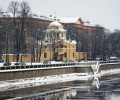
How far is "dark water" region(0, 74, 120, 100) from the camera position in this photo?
57875mm

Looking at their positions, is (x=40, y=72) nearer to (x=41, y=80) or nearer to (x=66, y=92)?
(x=41, y=80)

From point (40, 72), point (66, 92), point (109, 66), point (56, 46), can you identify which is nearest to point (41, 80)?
point (40, 72)

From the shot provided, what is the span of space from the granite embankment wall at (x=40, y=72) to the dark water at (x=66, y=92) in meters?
4.00

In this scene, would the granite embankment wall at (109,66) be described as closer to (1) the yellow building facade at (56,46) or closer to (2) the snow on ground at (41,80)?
(2) the snow on ground at (41,80)

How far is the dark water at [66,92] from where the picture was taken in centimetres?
5788

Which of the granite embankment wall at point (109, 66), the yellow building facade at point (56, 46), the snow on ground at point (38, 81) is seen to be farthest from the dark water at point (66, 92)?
the yellow building facade at point (56, 46)

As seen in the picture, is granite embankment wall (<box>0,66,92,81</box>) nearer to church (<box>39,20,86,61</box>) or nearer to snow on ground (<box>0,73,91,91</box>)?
snow on ground (<box>0,73,91,91</box>)

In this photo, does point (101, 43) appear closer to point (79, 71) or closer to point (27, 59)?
point (27, 59)

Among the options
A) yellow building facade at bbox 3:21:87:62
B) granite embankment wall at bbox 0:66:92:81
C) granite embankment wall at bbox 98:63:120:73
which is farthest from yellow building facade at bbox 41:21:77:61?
granite embankment wall at bbox 0:66:92:81

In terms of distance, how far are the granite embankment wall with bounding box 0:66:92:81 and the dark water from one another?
4.00 metres

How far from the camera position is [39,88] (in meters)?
67.8

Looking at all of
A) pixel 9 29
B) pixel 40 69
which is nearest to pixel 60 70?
pixel 40 69

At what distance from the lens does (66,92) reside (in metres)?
64.0

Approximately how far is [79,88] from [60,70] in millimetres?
15702
